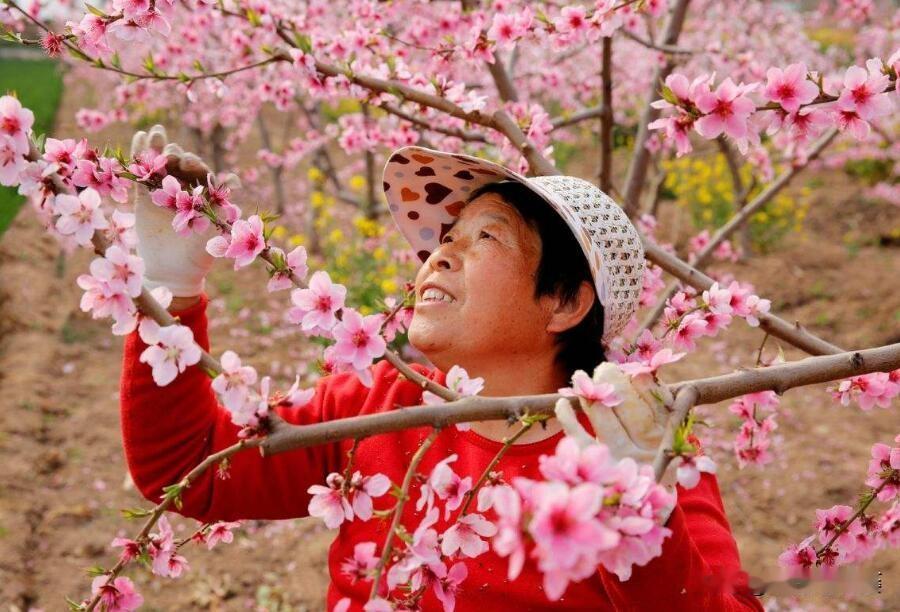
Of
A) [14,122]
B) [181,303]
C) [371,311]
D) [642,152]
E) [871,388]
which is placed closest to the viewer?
[14,122]

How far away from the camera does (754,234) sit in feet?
27.9

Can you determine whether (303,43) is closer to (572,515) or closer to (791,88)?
(791,88)

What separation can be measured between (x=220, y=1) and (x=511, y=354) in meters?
1.40

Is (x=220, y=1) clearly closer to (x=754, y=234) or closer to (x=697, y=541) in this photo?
(x=697, y=541)

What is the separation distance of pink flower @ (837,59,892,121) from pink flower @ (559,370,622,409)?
0.77 meters

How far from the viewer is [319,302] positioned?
49.1 inches

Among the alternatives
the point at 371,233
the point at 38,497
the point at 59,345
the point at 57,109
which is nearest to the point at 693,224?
the point at 371,233

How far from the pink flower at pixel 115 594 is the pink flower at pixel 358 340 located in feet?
1.68

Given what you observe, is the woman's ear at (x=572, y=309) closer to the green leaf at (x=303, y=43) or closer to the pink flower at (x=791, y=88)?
the pink flower at (x=791, y=88)

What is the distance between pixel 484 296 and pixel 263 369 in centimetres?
454

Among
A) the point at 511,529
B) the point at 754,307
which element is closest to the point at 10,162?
the point at 511,529

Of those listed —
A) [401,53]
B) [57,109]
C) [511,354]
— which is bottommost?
[57,109]

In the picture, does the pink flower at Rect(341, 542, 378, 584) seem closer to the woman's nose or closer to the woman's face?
the woman's face

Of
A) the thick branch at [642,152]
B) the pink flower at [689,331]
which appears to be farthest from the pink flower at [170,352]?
the thick branch at [642,152]
